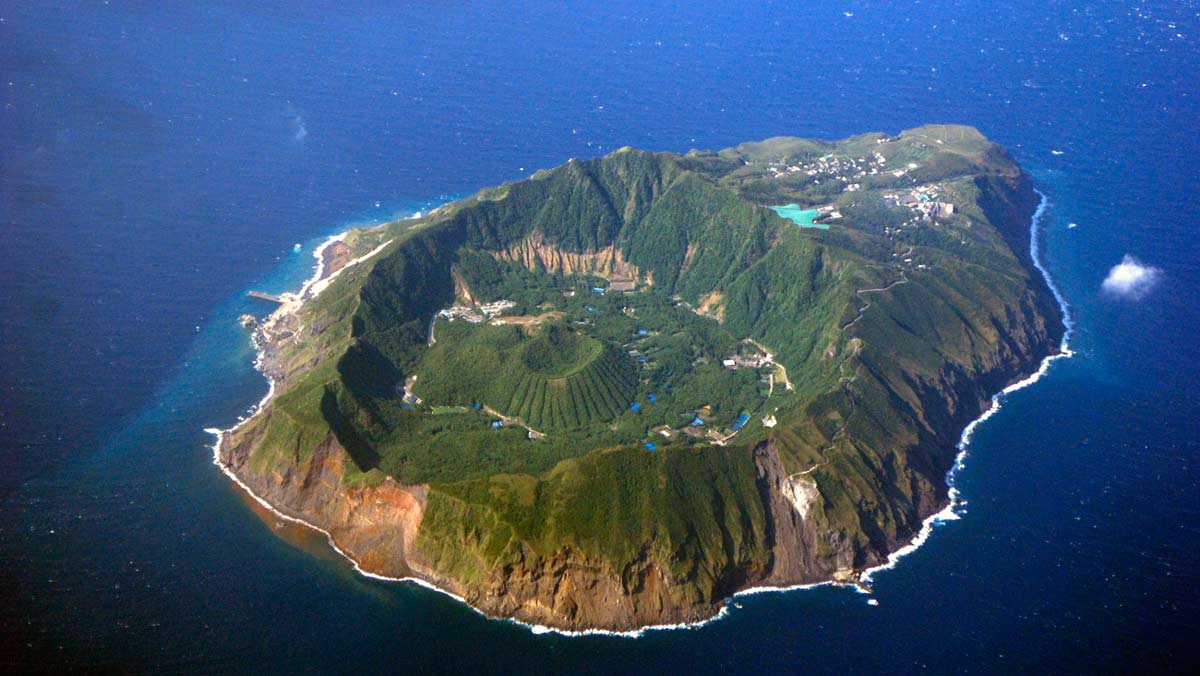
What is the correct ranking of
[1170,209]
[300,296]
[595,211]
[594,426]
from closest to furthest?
[594,426] < [300,296] < [595,211] < [1170,209]

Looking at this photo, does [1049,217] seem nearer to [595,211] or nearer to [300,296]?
[595,211]

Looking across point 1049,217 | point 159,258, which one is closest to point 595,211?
point 159,258

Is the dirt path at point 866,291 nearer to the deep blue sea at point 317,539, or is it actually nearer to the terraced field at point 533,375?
the deep blue sea at point 317,539

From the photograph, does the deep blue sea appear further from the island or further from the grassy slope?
the grassy slope

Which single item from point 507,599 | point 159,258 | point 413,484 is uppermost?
point 159,258

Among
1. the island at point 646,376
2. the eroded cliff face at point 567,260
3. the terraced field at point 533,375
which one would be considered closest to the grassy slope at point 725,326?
the island at point 646,376

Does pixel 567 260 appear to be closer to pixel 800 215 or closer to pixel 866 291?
pixel 800 215

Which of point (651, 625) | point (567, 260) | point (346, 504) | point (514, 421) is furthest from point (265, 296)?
point (651, 625)
